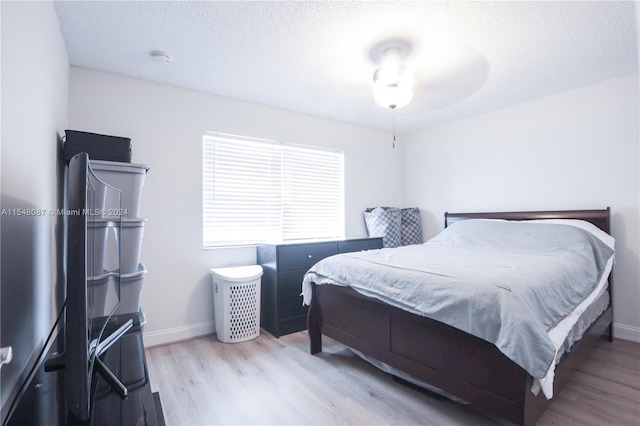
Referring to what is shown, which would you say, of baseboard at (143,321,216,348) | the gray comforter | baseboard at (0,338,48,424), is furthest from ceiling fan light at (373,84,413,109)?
baseboard at (143,321,216,348)

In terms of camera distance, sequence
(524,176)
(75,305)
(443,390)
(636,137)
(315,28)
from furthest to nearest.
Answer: (524,176), (636,137), (315,28), (443,390), (75,305)

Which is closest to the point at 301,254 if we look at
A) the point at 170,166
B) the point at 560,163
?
the point at 170,166

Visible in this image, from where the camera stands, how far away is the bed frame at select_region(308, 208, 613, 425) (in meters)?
1.48

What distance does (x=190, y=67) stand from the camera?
2541mm

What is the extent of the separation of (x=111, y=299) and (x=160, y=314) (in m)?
1.55

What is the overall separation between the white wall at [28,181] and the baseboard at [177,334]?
A: 103 centimetres

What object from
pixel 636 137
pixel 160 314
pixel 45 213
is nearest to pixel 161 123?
pixel 45 213

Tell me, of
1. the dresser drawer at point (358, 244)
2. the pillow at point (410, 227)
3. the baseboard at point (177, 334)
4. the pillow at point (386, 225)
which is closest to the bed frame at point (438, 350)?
the dresser drawer at point (358, 244)

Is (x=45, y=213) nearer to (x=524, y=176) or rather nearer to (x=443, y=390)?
(x=443, y=390)

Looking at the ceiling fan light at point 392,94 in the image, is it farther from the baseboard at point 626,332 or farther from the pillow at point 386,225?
the baseboard at point 626,332

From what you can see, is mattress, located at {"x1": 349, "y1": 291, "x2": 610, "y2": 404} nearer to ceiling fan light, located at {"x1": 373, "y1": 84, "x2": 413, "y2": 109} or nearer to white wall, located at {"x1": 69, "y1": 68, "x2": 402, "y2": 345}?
white wall, located at {"x1": 69, "y1": 68, "x2": 402, "y2": 345}

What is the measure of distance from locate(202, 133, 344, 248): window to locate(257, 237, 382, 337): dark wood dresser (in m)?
0.36

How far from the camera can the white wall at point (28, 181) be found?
40.5 inches

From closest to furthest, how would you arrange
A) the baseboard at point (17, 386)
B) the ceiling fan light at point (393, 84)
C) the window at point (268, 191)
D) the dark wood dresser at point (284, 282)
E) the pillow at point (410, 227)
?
the baseboard at point (17, 386), the ceiling fan light at point (393, 84), the dark wood dresser at point (284, 282), the window at point (268, 191), the pillow at point (410, 227)
